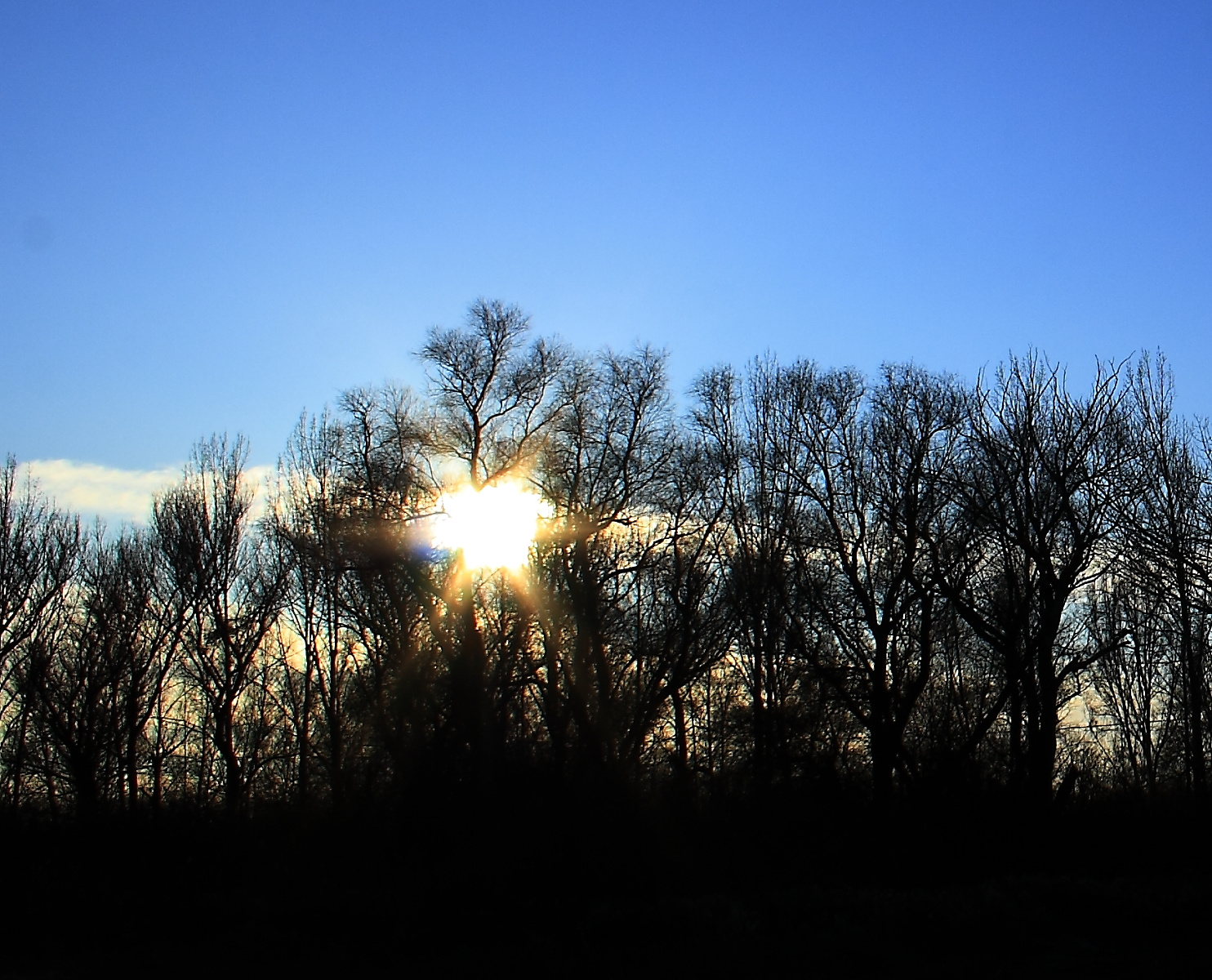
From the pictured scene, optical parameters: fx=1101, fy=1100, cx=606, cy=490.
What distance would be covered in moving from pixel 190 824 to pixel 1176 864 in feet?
64.9

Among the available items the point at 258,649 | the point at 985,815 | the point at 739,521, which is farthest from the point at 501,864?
the point at 258,649

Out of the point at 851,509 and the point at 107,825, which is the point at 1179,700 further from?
the point at 107,825

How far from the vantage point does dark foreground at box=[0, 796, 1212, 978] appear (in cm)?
1484

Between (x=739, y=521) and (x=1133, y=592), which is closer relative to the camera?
(x=1133, y=592)

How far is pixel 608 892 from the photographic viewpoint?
19891 millimetres

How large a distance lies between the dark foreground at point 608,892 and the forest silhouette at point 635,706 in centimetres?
9

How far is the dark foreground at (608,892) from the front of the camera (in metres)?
14.8

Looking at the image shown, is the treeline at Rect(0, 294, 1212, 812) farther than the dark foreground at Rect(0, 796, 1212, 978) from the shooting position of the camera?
Yes

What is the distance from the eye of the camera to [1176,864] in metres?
Answer: 21.3

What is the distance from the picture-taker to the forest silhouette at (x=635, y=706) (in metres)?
17.4

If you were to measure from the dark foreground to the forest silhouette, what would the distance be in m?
0.09

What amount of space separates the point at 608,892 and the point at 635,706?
8.93 m

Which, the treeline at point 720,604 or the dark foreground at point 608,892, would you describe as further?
the treeline at point 720,604

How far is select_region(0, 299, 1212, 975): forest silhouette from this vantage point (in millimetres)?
17406
